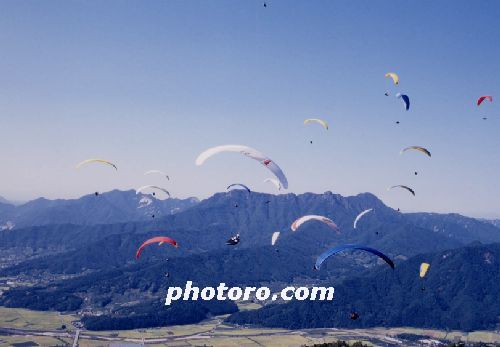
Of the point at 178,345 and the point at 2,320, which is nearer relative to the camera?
the point at 178,345

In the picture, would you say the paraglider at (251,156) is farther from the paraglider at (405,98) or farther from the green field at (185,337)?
the green field at (185,337)

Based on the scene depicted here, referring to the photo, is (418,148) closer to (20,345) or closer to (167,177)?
(167,177)

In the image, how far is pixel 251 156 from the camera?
5116cm

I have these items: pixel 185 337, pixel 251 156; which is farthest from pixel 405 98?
pixel 185 337

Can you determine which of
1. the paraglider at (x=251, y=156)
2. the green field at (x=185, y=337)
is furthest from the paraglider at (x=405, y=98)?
the green field at (x=185, y=337)

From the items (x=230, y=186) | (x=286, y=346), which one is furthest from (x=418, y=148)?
(x=286, y=346)

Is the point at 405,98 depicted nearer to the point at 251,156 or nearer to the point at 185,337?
the point at 251,156

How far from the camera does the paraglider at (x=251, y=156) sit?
51.0 meters

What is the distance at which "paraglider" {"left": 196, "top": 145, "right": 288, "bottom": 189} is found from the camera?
51.0 m

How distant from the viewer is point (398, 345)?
18388 centimetres

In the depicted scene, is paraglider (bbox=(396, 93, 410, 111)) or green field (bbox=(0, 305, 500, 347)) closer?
paraglider (bbox=(396, 93, 410, 111))

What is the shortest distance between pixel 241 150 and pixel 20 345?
427ft

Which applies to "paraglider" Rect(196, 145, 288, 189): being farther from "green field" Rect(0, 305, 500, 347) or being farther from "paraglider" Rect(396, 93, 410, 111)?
"green field" Rect(0, 305, 500, 347)

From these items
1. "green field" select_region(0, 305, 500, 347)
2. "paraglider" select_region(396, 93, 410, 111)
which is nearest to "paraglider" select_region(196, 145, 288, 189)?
"paraglider" select_region(396, 93, 410, 111)
